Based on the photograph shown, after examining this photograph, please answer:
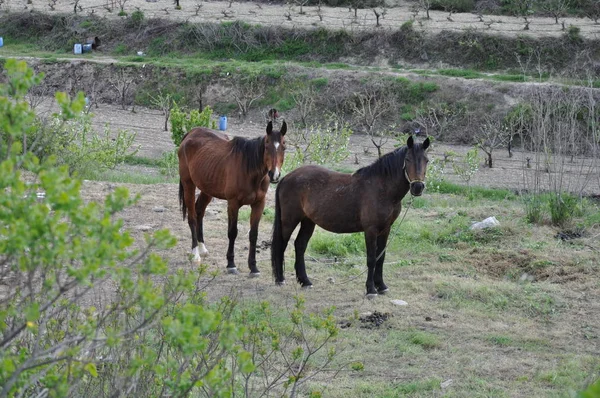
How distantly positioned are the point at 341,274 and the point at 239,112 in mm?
26195

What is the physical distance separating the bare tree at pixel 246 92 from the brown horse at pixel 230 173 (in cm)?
2376

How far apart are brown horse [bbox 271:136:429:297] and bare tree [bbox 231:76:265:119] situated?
25440 millimetres

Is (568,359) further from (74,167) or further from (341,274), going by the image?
(74,167)

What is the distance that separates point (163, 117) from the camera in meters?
35.6

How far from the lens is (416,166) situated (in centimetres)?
922

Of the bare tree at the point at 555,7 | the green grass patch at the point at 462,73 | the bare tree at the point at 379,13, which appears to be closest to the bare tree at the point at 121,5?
the bare tree at the point at 379,13

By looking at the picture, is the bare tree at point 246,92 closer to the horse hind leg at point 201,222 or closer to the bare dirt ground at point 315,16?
the bare dirt ground at point 315,16

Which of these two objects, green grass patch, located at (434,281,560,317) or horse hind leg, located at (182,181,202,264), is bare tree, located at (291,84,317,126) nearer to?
horse hind leg, located at (182,181,202,264)

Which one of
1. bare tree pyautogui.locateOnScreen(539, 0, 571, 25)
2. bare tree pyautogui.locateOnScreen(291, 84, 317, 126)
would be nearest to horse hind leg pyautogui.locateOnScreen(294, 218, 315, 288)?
bare tree pyautogui.locateOnScreen(291, 84, 317, 126)

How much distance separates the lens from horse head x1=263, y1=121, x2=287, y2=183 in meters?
9.94

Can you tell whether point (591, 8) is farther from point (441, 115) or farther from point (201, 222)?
point (201, 222)

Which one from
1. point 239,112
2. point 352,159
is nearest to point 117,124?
point 239,112

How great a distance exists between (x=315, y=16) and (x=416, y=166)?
37182mm

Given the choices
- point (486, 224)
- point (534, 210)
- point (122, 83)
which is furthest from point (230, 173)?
point (122, 83)
